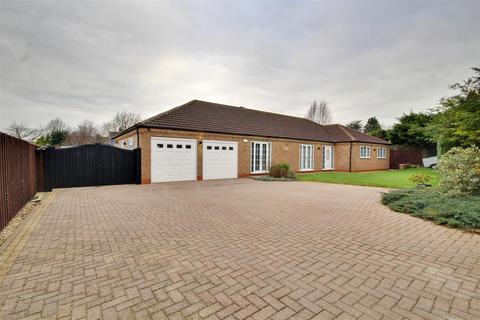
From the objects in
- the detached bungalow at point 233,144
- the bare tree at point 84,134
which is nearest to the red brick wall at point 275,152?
the detached bungalow at point 233,144

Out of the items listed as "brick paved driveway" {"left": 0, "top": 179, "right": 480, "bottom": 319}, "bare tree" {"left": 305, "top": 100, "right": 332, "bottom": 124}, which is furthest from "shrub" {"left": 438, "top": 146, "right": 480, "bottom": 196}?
"bare tree" {"left": 305, "top": 100, "right": 332, "bottom": 124}

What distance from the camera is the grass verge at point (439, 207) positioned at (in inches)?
210

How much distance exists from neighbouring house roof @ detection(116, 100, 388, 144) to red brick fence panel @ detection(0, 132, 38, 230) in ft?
20.7

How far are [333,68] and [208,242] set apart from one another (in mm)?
14201

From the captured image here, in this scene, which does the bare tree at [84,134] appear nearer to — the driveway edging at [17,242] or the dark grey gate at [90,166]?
the dark grey gate at [90,166]

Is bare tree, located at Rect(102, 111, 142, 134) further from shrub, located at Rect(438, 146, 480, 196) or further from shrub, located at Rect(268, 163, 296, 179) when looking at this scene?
shrub, located at Rect(438, 146, 480, 196)

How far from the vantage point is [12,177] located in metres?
6.00

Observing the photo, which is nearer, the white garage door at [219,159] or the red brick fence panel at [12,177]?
the red brick fence panel at [12,177]

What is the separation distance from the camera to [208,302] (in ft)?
8.04

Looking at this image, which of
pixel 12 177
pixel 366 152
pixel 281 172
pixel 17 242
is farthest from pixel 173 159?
pixel 366 152

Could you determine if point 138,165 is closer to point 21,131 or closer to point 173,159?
point 173,159

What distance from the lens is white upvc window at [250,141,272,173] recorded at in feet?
59.5

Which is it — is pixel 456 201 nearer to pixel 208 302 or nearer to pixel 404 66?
pixel 208 302

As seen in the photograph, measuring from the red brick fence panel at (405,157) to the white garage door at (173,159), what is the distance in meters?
25.9
